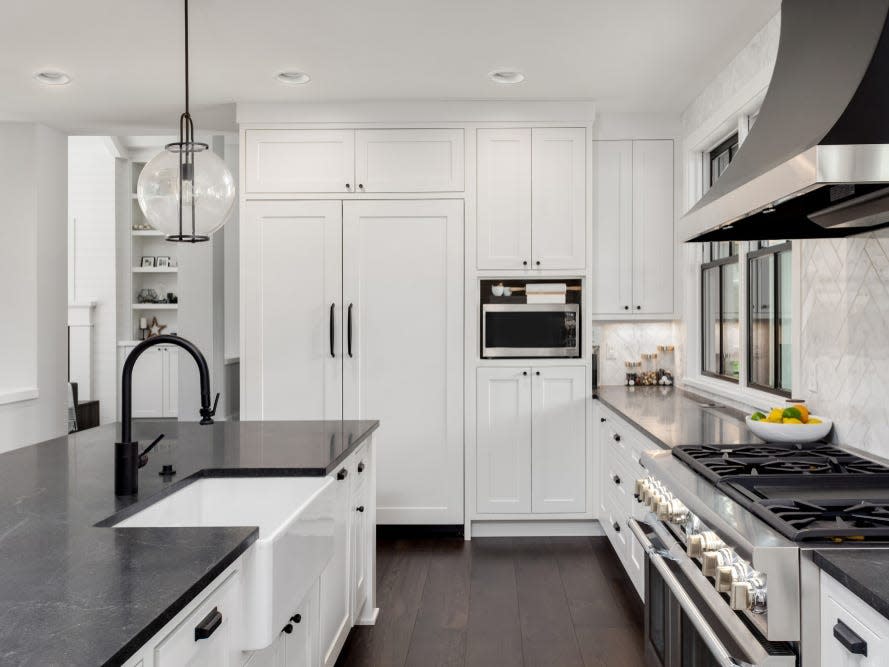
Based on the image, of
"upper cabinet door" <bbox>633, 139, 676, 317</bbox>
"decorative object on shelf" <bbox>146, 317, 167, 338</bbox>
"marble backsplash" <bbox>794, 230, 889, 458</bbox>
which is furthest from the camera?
"decorative object on shelf" <bbox>146, 317, 167, 338</bbox>

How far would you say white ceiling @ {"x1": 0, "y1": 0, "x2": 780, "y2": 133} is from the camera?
297cm

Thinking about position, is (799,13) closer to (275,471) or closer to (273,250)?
(275,471)

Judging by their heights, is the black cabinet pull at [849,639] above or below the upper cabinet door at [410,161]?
below

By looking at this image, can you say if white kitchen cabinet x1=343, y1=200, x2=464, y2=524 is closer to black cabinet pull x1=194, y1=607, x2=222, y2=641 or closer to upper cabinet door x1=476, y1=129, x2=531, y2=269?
upper cabinet door x1=476, y1=129, x2=531, y2=269

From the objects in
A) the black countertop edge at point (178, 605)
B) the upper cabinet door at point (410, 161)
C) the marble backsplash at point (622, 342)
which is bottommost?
the black countertop edge at point (178, 605)

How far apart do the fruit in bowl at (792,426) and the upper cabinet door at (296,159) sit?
9.21ft

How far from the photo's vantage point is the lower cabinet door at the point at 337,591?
2.29 metres

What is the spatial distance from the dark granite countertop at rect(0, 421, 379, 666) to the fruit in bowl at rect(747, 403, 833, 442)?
4.85ft

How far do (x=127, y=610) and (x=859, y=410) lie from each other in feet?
7.46

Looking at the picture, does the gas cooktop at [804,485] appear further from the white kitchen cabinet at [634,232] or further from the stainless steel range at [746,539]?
the white kitchen cabinet at [634,232]

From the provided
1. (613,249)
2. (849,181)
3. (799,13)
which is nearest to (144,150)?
(613,249)

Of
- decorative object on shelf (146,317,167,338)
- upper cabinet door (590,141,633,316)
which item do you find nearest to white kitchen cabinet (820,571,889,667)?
upper cabinet door (590,141,633,316)

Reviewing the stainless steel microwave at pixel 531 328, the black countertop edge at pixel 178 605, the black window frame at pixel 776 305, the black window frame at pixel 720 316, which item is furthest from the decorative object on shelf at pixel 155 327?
the black countertop edge at pixel 178 605

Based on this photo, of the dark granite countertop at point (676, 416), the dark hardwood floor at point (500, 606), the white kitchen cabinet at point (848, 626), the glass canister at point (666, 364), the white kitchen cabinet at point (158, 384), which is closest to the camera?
the white kitchen cabinet at point (848, 626)
